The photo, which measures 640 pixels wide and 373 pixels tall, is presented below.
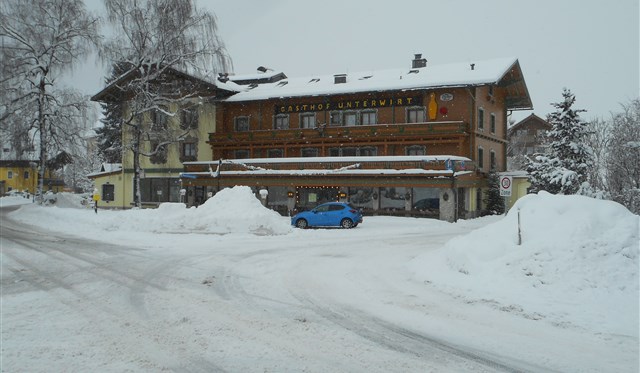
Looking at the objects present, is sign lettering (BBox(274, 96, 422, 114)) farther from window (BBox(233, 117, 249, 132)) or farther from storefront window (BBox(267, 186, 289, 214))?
storefront window (BBox(267, 186, 289, 214))

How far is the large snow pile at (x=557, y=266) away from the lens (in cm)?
833

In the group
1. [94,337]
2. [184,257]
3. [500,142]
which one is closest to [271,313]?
[94,337]

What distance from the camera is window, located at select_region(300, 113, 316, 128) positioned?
1512 inches

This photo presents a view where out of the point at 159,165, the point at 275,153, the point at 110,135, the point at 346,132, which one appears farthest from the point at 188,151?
the point at 110,135

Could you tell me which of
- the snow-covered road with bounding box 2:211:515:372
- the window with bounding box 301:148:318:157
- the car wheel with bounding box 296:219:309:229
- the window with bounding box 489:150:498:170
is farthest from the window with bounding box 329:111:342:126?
the snow-covered road with bounding box 2:211:515:372

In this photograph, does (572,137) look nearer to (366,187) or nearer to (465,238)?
(366,187)

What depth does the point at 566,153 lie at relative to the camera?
96.3ft

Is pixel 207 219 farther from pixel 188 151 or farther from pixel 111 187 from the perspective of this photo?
pixel 111 187

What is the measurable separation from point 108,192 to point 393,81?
25.6 metres

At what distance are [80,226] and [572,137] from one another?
27440mm

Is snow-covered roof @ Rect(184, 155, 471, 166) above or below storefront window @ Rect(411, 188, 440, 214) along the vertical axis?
above

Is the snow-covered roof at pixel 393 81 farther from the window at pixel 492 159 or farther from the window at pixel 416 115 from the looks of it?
the window at pixel 492 159

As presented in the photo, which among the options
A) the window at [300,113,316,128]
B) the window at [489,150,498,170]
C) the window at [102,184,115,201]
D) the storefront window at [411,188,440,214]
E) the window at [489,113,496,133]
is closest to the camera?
the storefront window at [411,188,440,214]

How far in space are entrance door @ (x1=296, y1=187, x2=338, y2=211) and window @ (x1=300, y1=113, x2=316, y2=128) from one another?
6334 mm
